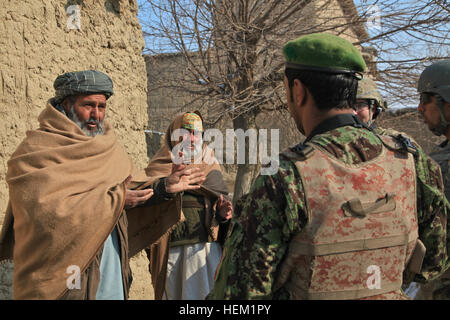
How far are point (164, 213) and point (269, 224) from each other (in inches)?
64.7

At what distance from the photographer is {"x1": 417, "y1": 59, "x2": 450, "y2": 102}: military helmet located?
249 cm

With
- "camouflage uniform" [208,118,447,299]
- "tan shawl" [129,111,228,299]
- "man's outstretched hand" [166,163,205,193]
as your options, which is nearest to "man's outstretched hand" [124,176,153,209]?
"man's outstretched hand" [166,163,205,193]

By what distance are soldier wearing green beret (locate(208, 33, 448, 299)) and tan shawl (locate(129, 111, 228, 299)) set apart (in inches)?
57.7

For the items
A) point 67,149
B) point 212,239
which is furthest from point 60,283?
point 212,239

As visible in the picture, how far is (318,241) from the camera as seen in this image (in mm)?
1403

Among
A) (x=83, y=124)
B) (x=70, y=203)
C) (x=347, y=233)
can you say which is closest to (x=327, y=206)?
(x=347, y=233)

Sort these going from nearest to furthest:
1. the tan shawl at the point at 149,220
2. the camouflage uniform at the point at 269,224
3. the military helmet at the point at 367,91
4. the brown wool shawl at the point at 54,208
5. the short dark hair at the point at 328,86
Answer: the camouflage uniform at the point at 269,224 → the short dark hair at the point at 328,86 → the brown wool shawl at the point at 54,208 → the tan shawl at the point at 149,220 → the military helmet at the point at 367,91

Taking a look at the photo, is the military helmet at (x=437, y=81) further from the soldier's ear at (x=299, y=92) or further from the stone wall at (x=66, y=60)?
the stone wall at (x=66, y=60)

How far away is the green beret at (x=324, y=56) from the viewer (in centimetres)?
149

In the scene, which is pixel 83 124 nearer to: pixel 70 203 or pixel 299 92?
pixel 70 203

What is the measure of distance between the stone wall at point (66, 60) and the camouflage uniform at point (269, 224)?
2.01m

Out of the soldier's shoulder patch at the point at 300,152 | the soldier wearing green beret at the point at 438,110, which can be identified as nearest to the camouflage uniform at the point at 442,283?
the soldier wearing green beret at the point at 438,110

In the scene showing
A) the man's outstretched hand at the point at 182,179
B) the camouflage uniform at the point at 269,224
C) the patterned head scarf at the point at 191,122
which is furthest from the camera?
the patterned head scarf at the point at 191,122
